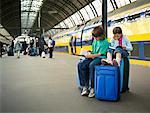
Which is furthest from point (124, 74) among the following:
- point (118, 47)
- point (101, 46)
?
point (101, 46)

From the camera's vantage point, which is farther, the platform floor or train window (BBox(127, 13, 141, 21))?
train window (BBox(127, 13, 141, 21))

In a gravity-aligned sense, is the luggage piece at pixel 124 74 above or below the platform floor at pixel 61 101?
above

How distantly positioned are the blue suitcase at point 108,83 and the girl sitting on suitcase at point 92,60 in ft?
1.07

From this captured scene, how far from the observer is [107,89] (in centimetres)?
639

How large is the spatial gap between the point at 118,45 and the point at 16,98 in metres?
2.55

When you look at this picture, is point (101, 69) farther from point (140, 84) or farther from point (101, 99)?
point (140, 84)

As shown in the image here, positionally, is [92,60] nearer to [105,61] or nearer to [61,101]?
[105,61]

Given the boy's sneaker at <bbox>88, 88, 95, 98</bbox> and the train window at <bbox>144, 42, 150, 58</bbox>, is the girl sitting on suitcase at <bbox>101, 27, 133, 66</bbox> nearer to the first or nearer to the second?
the boy's sneaker at <bbox>88, 88, 95, 98</bbox>

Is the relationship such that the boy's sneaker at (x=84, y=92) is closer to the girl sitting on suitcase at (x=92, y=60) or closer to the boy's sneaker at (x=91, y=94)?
the girl sitting on suitcase at (x=92, y=60)

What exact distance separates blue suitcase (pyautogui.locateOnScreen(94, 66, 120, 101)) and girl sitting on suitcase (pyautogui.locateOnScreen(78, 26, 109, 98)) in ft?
1.07

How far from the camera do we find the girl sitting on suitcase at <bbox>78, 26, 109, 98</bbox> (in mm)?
6816

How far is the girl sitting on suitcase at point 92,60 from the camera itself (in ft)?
22.4

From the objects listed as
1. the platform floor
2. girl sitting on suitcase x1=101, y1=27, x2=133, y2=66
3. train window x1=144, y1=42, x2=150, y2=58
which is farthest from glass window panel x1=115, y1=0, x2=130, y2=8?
girl sitting on suitcase x1=101, y1=27, x2=133, y2=66

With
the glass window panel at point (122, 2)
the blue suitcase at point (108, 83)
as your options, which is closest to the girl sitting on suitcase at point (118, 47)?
the blue suitcase at point (108, 83)
